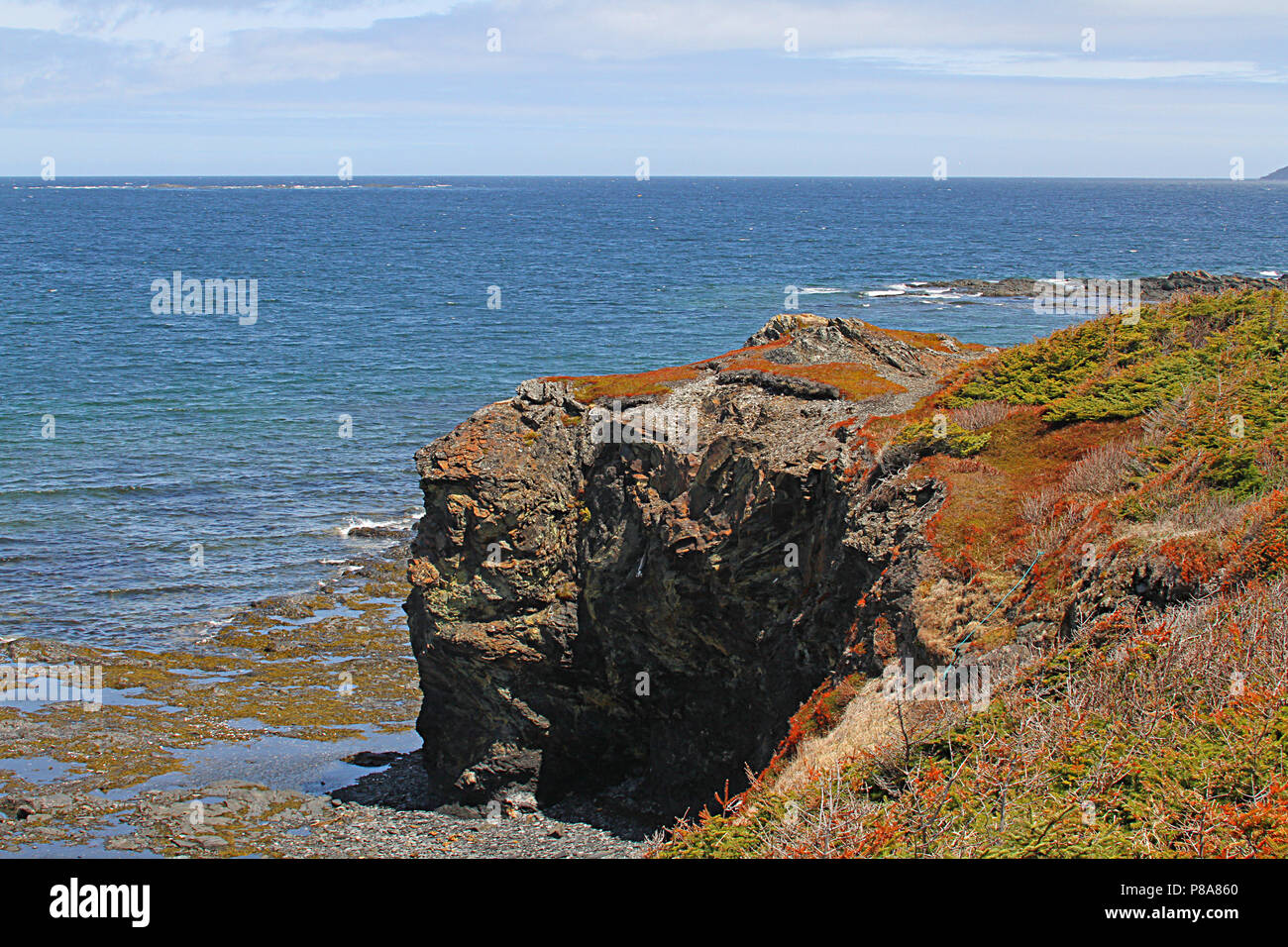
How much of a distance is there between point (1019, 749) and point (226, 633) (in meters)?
32.3

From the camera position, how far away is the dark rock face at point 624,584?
80.9 feet

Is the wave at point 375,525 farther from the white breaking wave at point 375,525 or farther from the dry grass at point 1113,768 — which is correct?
the dry grass at point 1113,768

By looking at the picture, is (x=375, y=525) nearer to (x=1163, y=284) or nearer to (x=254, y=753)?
(x=254, y=753)

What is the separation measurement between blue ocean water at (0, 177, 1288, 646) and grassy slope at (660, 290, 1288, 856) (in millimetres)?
29261

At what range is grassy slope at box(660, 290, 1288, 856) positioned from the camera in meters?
10.0

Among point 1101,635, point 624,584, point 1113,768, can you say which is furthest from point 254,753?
point 1113,768

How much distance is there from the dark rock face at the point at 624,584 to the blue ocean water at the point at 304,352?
14752 millimetres

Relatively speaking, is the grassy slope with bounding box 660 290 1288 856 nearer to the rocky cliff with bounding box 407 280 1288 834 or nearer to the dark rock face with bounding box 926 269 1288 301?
the rocky cliff with bounding box 407 280 1288 834

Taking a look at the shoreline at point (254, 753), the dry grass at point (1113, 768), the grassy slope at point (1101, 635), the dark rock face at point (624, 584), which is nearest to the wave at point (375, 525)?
the shoreline at point (254, 753)

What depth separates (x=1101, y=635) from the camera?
46.7ft

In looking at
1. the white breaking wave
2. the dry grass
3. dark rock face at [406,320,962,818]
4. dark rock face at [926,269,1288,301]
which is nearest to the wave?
the white breaking wave
